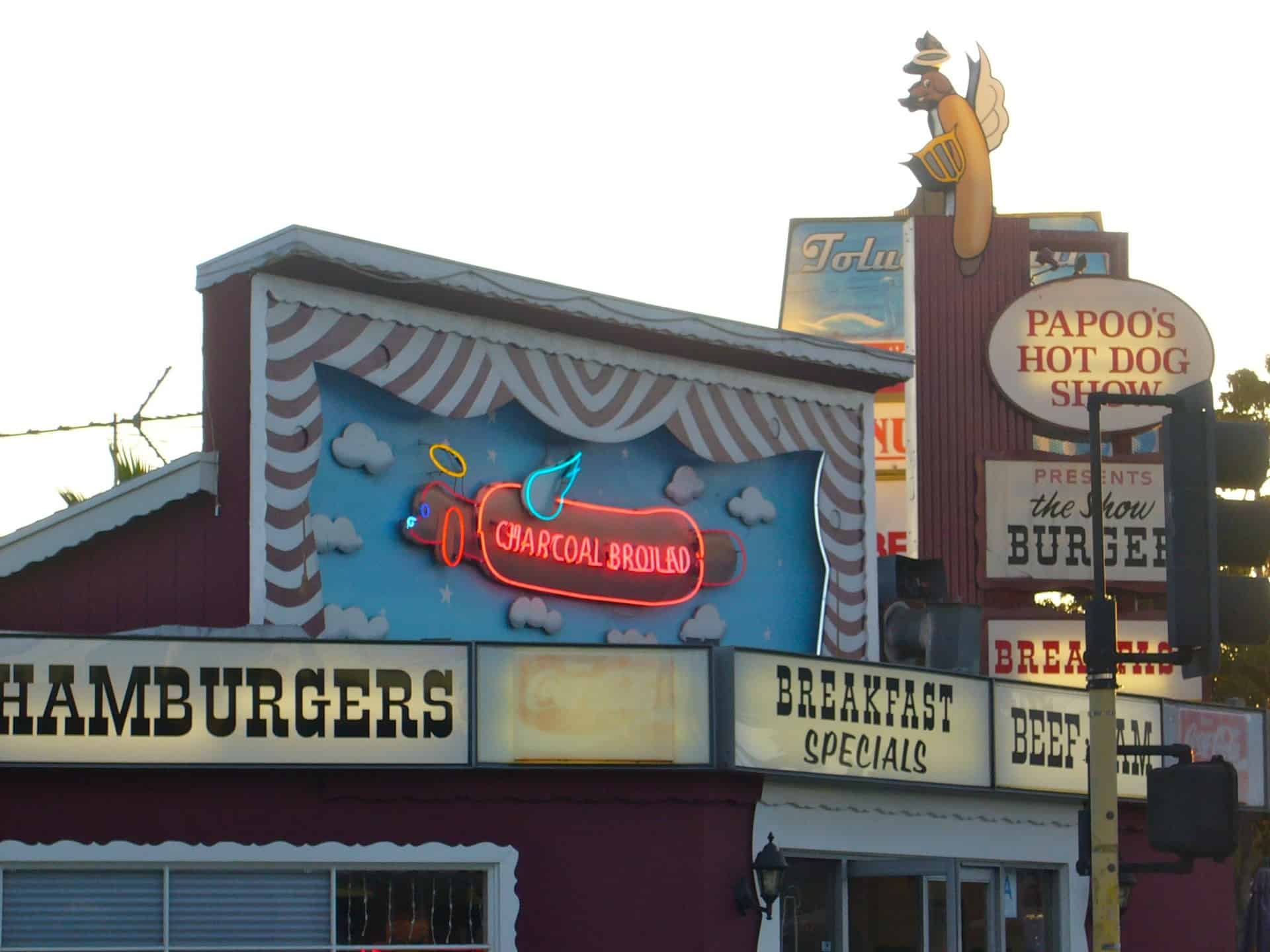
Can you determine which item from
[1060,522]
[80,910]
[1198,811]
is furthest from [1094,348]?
[1198,811]

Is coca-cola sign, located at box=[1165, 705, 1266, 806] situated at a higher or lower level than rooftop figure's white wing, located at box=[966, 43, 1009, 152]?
lower

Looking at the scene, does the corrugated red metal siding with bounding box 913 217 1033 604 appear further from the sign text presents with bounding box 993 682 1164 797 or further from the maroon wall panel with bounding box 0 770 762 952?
the maroon wall panel with bounding box 0 770 762 952

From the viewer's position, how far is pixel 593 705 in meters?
18.0

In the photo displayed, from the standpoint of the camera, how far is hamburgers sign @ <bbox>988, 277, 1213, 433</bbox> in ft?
90.2

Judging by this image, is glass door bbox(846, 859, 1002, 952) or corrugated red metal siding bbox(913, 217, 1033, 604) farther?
corrugated red metal siding bbox(913, 217, 1033, 604)

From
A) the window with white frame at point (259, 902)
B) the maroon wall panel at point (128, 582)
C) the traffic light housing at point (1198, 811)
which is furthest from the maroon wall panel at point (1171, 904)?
the traffic light housing at point (1198, 811)

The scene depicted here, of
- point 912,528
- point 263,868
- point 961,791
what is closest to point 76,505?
point 263,868

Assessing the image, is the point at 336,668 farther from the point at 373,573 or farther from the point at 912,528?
the point at 912,528

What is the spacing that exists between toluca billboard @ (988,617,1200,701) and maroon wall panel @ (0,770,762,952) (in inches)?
327

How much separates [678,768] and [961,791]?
158 inches

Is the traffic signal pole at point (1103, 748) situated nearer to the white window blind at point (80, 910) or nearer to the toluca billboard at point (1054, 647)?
the white window blind at point (80, 910)

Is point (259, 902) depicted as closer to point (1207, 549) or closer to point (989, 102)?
point (1207, 549)

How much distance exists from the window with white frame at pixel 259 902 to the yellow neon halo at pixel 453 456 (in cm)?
404

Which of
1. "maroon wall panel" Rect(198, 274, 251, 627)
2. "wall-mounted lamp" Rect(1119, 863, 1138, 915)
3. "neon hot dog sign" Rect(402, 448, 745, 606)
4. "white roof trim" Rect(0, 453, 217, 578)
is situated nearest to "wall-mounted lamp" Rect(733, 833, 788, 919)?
"neon hot dog sign" Rect(402, 448, 745, 606)
